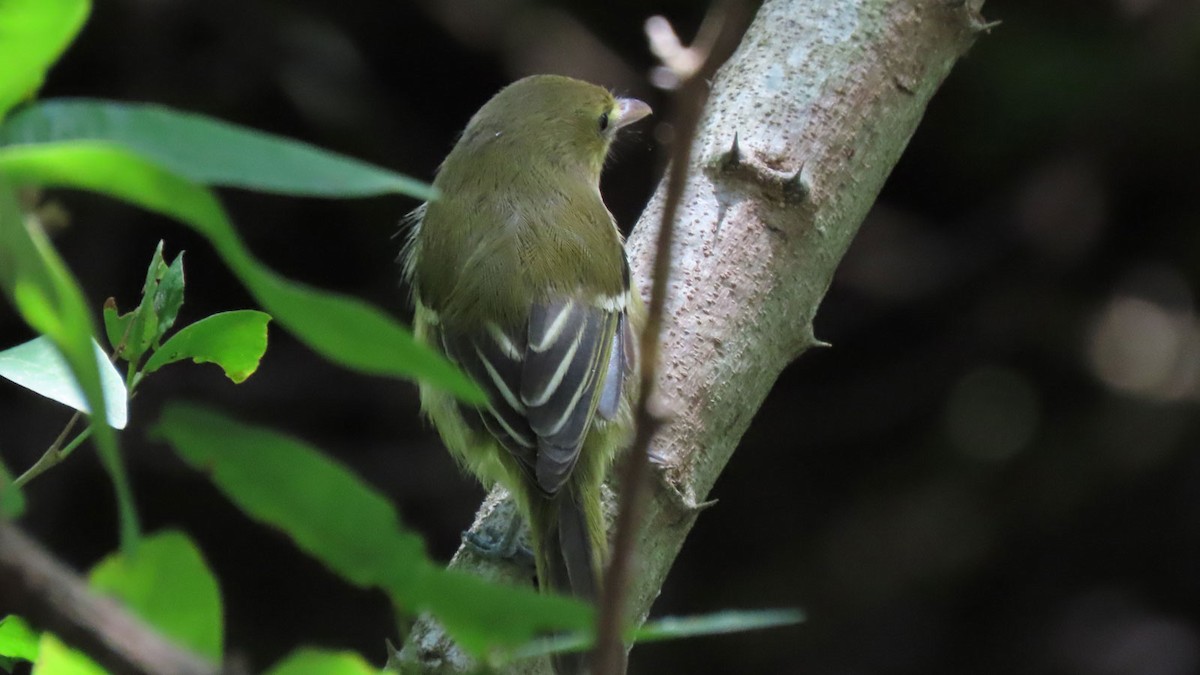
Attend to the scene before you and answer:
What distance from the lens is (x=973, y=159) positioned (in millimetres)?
4719

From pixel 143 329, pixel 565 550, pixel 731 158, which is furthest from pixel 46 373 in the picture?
pixel 731 158

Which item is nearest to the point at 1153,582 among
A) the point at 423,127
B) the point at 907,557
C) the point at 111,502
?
the point at 907,557

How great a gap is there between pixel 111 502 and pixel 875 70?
2968mm

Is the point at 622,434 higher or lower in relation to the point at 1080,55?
lower

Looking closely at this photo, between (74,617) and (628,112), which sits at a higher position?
(74,617)

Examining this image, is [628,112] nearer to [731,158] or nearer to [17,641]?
[731,158]

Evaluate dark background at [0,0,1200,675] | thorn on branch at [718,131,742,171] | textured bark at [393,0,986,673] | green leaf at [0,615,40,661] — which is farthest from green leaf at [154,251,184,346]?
dark background at [0,0,1200,675]

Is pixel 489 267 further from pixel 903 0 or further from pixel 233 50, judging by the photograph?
pixel 233 50

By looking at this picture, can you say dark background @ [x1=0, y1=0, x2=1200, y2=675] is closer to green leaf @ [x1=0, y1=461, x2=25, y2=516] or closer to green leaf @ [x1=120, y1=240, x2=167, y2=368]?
green leaf @ [x1=120, y1=240, x2=167, y2=368]

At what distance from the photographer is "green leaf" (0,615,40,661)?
108 centimetres

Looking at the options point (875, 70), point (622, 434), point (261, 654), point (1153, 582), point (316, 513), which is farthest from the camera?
point (1153, 582)

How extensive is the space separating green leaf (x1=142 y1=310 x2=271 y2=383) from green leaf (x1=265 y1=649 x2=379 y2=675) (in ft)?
2.06

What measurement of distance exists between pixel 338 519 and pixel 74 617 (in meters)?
0.14

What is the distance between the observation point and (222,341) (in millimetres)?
1285
